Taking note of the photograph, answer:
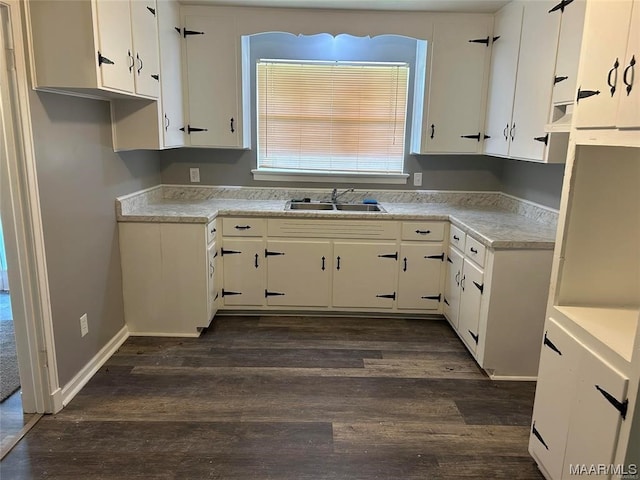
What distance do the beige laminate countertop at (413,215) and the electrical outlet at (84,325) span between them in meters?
0.72

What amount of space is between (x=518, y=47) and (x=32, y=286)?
3.20 metres

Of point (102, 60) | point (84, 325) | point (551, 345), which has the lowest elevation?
point (84, 325)

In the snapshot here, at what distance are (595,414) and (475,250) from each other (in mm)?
1462

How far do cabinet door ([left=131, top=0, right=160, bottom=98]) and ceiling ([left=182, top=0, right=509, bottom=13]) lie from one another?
0.63m

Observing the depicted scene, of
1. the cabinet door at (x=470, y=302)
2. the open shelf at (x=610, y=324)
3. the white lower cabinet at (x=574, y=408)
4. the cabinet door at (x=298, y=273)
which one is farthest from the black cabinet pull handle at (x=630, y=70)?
the cabinet door at (x=298, y=273)

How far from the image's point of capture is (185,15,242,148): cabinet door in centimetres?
343

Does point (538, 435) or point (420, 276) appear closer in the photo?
point (538, 435)

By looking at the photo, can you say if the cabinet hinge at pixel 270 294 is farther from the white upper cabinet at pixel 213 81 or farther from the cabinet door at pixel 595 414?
the cabinet door at pixel 595 414

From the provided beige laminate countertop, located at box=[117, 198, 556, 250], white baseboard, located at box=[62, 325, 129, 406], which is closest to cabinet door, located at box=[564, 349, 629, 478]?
beige laminate countertop, located at box=[117, 198, 556, 250]

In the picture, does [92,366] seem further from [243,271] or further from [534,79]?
[534,79]

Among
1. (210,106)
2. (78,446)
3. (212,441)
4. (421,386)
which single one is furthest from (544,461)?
(210,106)

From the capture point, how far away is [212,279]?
3348 millimetres

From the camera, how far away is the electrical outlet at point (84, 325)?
257cm

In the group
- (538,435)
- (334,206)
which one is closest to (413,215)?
(334,206)
